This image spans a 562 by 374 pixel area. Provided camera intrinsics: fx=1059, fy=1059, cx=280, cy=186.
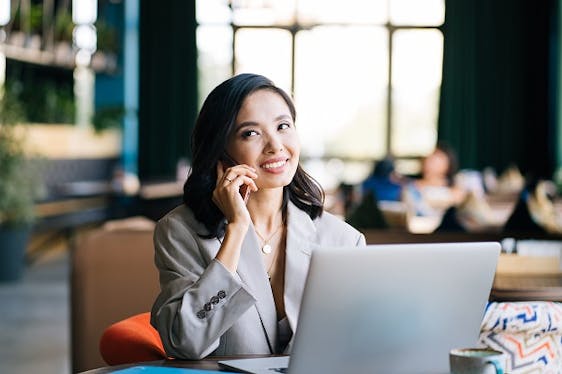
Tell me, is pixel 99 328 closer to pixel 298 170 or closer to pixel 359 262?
pixel 298 170

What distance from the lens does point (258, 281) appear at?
223 cm

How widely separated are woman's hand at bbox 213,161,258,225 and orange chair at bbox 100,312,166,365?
1.26 ft

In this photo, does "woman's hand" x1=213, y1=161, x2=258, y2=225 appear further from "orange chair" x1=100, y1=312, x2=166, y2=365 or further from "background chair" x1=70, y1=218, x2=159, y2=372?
"background chair" x1=70, y1=218, x2=159, y2=372

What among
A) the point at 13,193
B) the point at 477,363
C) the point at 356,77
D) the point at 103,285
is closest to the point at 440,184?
the point at 13,193

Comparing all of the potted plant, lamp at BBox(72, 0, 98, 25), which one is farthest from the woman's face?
lamp at BBox(72, 0, 98, 25)

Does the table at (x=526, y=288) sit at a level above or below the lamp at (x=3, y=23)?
below

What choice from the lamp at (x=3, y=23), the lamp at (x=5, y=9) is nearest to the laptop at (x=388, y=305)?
the lamp at (x=3, y=23)

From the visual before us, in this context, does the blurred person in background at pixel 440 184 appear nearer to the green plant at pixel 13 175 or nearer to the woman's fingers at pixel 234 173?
the green plant at pixel 13 175

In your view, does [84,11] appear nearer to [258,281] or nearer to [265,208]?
[265,208]

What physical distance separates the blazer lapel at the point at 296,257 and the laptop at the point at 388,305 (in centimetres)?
46

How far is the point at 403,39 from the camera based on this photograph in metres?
15.8

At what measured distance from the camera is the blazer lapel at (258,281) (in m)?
2.21

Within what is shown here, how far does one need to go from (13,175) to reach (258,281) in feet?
22.1

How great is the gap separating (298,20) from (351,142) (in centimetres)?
202
